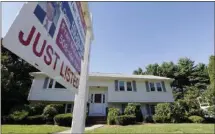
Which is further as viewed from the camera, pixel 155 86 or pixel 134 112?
pixel 155 86

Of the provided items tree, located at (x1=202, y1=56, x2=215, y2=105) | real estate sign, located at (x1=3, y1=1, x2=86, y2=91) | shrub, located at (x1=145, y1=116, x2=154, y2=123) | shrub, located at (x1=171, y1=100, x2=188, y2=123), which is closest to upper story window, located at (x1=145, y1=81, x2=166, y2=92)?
shrub, located at (x1=171, y1=100, x2=188, y2=123)

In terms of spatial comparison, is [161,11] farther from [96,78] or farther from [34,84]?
[34,84]

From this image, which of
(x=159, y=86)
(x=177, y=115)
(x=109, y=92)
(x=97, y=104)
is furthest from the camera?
(x=159, y=86)

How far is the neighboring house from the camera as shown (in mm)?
17719

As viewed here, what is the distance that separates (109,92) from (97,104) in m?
1.83

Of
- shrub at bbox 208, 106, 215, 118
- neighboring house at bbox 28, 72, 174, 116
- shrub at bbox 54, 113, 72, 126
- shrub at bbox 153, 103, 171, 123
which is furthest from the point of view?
neighboring house at bbox 28, 72, 174, 116

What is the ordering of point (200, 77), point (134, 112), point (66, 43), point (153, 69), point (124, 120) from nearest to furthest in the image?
1. point (66, 43)
2. point (124, 120)
3. point (134, 112)
4. point (200, 77)
5. point (153, 69)

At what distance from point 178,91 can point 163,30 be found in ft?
92.5

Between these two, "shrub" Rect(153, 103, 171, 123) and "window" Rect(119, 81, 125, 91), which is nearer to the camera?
"shrub" Rect(153, 103, 171, 123)

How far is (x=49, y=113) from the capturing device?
14000 millimetres

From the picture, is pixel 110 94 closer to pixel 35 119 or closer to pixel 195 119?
pixel 35 119

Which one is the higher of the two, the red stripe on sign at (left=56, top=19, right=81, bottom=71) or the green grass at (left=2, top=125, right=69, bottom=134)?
the red stripe on sign at (left=56, top=19, right=81, bottom=71)

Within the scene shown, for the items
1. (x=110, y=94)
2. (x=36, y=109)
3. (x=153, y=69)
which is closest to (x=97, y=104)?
(x=110, y=94)

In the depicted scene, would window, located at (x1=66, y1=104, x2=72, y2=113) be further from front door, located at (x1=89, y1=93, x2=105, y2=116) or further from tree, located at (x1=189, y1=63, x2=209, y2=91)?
tree, located at (x1=189, y1=63, x2=209, y2=91)
